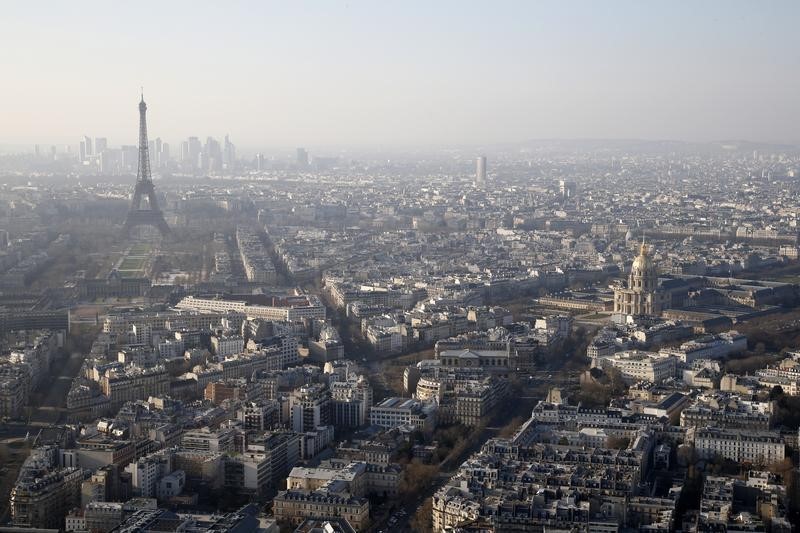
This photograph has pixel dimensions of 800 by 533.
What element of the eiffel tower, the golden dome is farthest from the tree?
the eiffel tower

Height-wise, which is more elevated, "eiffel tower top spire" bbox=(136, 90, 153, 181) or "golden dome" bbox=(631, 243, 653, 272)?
"eiffel tower top spire" bbox=(136, 90, 153, 181)

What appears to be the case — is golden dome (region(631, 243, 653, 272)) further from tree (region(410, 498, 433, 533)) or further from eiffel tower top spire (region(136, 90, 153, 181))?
eiffel tower top spire (region(136, 90, 153, 181))

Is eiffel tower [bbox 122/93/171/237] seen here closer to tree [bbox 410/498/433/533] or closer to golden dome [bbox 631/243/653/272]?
golden dome [bbox 631/243/653/272]

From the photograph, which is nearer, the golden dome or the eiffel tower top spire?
the golden dome

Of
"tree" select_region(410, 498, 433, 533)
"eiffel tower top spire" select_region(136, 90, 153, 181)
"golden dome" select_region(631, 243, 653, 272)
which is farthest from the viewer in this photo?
"eiffel tower top spire" select_region(136, 90, 153, 181)

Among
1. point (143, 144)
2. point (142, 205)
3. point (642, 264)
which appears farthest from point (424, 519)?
point (142, 205)

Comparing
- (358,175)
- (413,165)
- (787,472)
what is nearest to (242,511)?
(787,472)

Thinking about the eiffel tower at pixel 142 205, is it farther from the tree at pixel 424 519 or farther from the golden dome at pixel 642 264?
the tree at pixel 424 519

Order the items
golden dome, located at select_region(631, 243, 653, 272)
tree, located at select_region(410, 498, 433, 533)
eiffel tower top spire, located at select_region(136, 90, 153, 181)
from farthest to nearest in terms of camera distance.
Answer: eiffel tower top spire, located at select_region(136, 90, 153, 181) < golden dome, located at select_region(631, 243, 653, 272) < tree, located at select_region(410, 498, 433, 533)

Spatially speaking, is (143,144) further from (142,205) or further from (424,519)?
(424,519)
